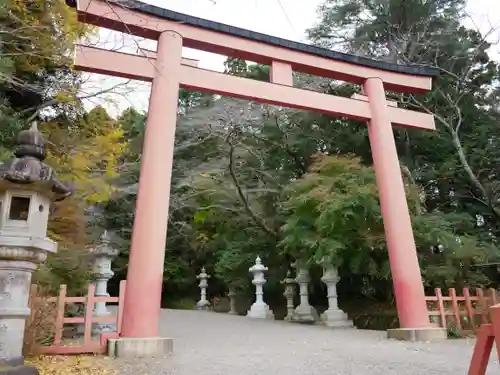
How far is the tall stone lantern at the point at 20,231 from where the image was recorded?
11.8ft

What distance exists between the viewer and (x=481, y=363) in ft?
5.88

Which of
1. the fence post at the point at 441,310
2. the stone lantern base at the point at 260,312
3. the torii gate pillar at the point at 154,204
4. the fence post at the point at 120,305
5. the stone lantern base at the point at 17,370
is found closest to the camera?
the stone lantern base at the point at 17,370

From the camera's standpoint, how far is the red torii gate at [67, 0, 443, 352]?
17.3 ft

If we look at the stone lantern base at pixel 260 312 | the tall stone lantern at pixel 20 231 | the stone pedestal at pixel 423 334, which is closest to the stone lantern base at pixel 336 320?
the stone lantern base at pixel 260 312

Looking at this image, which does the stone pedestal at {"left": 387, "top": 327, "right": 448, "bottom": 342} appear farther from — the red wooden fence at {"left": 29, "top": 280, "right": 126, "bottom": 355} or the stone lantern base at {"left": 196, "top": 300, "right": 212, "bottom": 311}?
the stone lantern base at {"left": 196, "top": 300, "right": 212, "bottom": 311}

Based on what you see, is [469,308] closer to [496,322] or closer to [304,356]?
[304,356]

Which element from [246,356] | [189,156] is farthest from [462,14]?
[246,356]

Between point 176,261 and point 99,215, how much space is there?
4313 millimetres

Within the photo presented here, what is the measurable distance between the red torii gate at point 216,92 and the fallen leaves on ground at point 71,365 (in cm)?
53

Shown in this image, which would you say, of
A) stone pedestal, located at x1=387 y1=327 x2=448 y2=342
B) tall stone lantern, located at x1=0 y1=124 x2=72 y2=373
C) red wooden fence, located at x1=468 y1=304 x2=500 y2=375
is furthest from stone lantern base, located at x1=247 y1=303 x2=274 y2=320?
red wooden fence, located at x1=468 y1=304 x2=500 y2=375

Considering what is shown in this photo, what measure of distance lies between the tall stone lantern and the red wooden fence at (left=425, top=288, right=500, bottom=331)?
6.27 metres

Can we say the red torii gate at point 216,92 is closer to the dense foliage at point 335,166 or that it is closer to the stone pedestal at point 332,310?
the dense foliage at point 335,166

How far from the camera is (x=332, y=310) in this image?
922cm

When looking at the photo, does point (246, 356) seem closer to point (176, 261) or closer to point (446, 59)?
point (446, 59)
